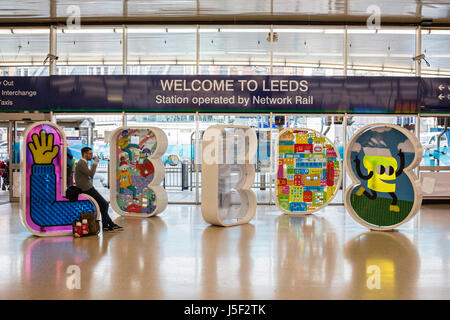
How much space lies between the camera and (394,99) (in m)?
11.2

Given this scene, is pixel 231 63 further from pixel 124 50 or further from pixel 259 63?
pixel 124 50

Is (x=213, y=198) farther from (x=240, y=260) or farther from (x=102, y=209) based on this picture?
(x=240, y=260)

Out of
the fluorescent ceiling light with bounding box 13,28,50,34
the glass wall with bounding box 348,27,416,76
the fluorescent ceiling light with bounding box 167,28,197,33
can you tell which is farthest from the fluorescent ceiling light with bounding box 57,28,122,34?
the glass wall with bounding box 348,27,416,76

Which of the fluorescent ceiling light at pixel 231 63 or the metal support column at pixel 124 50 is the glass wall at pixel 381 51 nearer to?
the fluorescent ceiling light at pixel 231 63

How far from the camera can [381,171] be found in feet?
25.7

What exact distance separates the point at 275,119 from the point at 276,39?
2.13m

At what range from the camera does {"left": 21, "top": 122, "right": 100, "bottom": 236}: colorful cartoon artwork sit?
6.96m

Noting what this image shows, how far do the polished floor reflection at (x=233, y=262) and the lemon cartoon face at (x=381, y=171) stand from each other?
781 mm

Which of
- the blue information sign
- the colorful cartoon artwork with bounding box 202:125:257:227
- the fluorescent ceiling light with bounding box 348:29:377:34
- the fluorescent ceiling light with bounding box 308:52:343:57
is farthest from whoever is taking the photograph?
the fluorescent ceiling light with bounding box 308:52:343:57

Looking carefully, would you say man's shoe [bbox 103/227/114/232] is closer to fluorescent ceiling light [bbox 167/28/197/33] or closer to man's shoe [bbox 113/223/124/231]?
man's shoe [bbox 113/223/124/231]

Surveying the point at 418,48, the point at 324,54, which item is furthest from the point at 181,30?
the point at 418,48

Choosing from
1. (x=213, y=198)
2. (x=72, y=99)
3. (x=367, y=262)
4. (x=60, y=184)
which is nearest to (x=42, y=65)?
(x=72, y=99)

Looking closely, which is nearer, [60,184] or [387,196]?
[60,184]

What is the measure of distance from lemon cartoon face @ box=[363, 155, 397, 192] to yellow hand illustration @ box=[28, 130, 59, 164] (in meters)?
5.24
